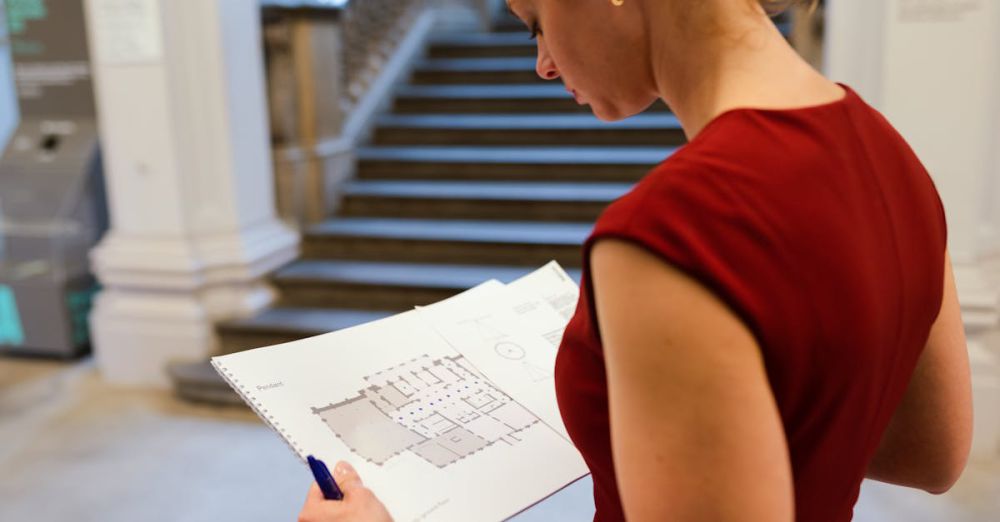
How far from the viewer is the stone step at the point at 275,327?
425cm

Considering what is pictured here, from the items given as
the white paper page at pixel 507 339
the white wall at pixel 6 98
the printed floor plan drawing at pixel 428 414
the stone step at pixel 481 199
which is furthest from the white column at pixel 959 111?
the white wall at pixel 6 98

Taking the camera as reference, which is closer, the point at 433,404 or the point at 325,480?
the point at 325,480

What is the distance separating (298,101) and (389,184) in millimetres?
862

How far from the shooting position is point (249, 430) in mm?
3754

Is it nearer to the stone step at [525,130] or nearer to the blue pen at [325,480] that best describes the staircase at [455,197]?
the stone step at [525,130]

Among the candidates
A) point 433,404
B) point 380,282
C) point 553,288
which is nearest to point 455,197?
point 380,282

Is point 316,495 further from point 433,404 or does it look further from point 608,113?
point 608,113

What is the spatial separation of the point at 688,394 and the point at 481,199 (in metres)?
4.67

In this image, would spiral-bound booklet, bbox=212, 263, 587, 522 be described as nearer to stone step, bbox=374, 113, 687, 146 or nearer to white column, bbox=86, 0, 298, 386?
white column, bbox=86, 0, 298, 386

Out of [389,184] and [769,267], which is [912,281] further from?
[389,184]

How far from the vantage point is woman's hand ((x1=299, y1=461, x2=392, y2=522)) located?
0.88m

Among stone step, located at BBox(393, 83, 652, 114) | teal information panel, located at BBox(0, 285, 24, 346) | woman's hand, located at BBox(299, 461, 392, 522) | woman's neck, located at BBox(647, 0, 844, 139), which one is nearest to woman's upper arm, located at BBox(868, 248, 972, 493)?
woman's neck, located at BBox(647, 0, 844, 139)

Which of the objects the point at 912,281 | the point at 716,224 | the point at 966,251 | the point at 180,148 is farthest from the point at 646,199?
the point at 180,148

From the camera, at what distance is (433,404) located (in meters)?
1.09
